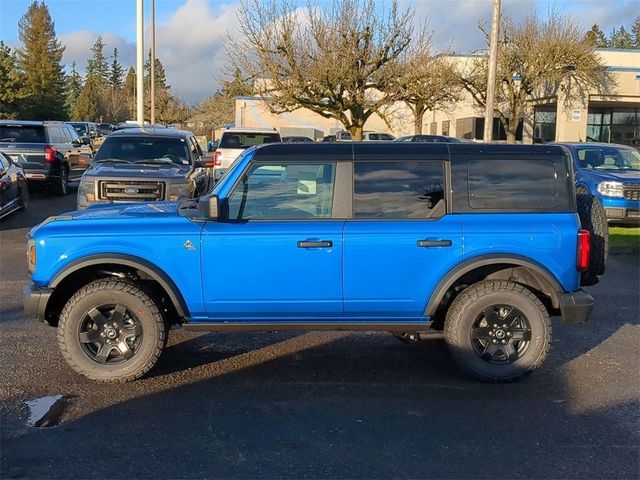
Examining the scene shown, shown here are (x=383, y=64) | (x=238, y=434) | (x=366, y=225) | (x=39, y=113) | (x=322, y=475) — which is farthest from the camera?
(x=39, y=113)

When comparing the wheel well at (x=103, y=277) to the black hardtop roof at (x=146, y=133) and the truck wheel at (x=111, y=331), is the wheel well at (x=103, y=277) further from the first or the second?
the black hardtop roof at (x=146, y=133)

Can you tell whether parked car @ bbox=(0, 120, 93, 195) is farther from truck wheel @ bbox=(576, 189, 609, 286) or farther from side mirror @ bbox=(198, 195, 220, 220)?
truck wheel @ bbox=(576, 189, 609, 286)

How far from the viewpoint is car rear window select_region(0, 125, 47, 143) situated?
57.2 ft

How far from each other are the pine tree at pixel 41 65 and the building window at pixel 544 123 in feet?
137

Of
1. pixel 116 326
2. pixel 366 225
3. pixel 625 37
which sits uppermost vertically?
pixel 625 37

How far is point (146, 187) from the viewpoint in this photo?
425 inches

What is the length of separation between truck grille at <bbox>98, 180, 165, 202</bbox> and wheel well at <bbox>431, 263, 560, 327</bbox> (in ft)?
20.9

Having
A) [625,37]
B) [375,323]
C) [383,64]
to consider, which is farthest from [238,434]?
[625,37]

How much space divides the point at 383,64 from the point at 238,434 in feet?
70.4

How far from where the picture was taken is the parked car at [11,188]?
12.5m

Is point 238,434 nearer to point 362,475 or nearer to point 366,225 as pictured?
point 362,475

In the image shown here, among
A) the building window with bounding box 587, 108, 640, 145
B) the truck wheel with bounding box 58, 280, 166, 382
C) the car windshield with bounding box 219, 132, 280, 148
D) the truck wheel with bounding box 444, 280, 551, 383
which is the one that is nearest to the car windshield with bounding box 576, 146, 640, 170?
the car windshield with bounding box 219, 132, 280, 148

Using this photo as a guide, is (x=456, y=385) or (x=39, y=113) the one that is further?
(x=39, y=113)

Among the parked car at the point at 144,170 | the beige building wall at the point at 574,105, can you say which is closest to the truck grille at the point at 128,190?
the parked car at the point at 144,170
